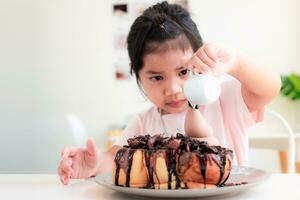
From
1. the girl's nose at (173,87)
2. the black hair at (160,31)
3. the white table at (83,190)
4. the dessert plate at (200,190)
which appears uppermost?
the black hair at (160,31)

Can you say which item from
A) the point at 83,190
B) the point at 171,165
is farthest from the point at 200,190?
the point at 83,190

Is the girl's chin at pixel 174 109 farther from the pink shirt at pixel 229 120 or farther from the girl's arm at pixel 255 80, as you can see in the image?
the girl's arm at pixel 255 80

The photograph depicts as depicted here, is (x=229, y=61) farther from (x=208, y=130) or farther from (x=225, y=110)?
(x=225, y=110)

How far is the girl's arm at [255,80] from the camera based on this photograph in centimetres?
78

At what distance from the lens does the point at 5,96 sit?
293cm

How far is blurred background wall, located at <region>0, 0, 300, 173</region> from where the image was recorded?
9.51ft

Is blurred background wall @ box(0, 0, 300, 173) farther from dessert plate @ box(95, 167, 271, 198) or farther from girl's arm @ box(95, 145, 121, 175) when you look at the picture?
dessert plate @ box(95, 167, 271, 198)

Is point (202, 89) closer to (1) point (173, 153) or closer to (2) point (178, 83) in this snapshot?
(1) point (173, 153)

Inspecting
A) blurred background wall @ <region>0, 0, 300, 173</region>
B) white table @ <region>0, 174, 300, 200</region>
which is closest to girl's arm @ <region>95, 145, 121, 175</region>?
white table @ <region>0, 174, 300, 200</region>

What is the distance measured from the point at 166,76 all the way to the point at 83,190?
409mm

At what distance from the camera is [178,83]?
917 millimetres

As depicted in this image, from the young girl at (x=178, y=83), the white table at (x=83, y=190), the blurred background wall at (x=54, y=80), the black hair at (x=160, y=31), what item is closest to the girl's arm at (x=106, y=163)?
the young girl at (x=178, y=83)

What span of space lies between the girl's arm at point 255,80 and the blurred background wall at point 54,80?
6.55 ft

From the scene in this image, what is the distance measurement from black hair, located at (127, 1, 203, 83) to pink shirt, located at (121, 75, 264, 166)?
0.41 feet
